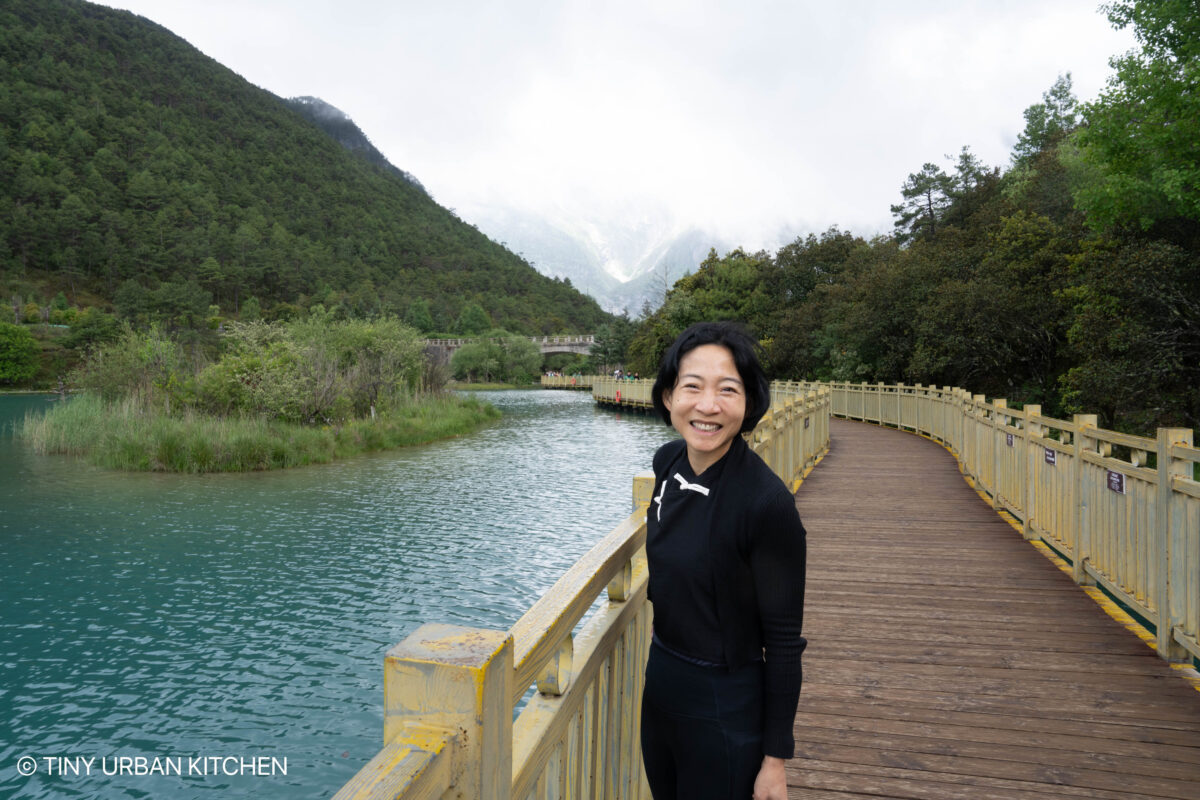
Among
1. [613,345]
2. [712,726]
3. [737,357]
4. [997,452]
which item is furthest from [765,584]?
[613,345]

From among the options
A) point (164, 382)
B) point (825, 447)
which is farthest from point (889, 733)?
point (164, 382)

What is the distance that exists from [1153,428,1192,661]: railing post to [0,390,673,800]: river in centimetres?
476

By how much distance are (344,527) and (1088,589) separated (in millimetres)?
9196

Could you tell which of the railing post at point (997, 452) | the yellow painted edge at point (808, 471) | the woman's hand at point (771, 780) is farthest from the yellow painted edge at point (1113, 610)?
the woman's hand at point (771, 780)

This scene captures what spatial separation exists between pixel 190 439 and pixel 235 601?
9.23 m

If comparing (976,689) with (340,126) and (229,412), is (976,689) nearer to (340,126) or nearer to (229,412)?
(229,412)

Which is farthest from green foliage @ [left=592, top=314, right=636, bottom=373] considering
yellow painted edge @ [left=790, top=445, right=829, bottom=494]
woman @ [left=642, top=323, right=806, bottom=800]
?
woman @ [left=642, top=323, right=806, bottom=800]

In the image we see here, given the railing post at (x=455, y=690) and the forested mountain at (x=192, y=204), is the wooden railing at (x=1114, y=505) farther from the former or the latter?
the forested mountain at (x=192, y=204)

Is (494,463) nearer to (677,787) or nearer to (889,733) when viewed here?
(889,733)

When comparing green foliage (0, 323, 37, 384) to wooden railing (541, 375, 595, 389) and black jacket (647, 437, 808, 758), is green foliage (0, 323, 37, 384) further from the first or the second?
black jacket (647, 437, 808, 758)

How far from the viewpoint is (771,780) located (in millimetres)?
1517

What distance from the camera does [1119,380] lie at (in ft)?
49.0

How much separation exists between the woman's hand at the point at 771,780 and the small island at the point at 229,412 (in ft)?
52.2

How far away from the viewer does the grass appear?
15.2m
